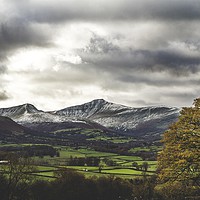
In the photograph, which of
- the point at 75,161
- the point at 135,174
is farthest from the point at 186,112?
the point at 75,161

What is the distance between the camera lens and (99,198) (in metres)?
92.1

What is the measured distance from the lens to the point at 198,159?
24.7 meters

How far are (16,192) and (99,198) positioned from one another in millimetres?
24056

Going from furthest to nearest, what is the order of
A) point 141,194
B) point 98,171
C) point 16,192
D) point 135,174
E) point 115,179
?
point 98,171 → point 135,174 → point 115,179 → point 141,194 → point 16,192

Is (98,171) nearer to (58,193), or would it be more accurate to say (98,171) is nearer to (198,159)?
(58,193)

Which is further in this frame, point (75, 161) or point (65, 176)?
point (75, 161)

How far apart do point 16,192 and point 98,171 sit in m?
44.2

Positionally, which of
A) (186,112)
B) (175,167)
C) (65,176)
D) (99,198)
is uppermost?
(186,112)

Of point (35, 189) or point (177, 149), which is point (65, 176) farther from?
point (177, 149)

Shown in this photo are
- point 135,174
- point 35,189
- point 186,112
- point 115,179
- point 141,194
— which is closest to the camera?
point 186,112

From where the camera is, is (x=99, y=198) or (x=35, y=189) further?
(x=99, y=198)

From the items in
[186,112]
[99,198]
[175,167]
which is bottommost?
[99,198]

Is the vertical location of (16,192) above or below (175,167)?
below

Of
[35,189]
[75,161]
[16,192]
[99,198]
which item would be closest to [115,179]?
[99,198]
